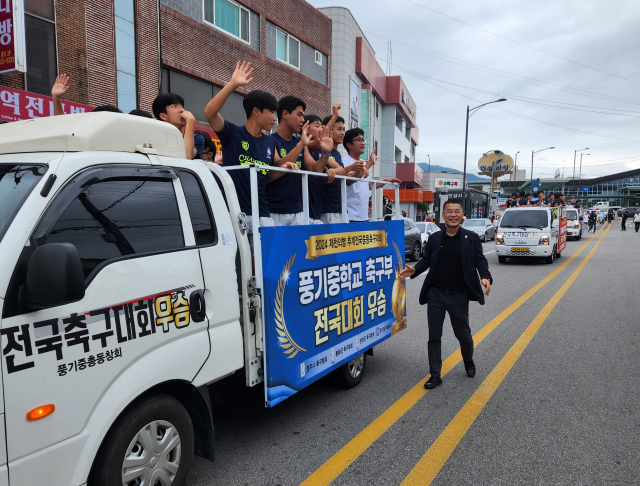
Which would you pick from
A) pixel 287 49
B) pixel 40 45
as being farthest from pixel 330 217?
pixel 287 49

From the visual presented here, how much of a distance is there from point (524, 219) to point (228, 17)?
12.4 metres

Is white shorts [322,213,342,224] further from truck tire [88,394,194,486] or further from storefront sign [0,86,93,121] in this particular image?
storefront sign [0,86,93,121]

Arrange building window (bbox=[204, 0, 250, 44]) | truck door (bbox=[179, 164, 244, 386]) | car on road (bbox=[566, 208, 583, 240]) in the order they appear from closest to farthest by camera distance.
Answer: truck door (bbox=[179, 164, 244, 386]) → building window (bbox=[204, 0, 250, 44]) → car on road (bbox=[566, 208, 583, 240])

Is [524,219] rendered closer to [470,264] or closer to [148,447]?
[470,264]

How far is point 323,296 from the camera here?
375 cm

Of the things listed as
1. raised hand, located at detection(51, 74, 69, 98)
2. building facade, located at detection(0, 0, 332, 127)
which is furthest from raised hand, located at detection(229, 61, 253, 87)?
building facade, located at detection(0, 0, 332, 127)

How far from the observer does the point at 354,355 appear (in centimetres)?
425

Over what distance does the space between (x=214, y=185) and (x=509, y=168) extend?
94.9 metres

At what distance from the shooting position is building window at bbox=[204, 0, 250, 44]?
652 inches

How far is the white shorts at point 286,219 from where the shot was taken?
394 cm

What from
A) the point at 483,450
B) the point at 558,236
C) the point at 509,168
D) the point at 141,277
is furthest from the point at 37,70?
the point at 509,168

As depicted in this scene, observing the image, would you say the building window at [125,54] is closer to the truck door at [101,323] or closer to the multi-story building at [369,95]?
the truck door at [101,323]

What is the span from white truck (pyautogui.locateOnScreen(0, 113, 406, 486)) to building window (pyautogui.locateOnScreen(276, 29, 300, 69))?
1864cm

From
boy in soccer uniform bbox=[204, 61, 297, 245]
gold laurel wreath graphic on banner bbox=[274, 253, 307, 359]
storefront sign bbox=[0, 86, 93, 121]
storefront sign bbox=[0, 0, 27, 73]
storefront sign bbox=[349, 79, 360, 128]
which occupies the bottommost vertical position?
gold laurel wreath graphic on banner bbox=[274, 253, 307, 359]
